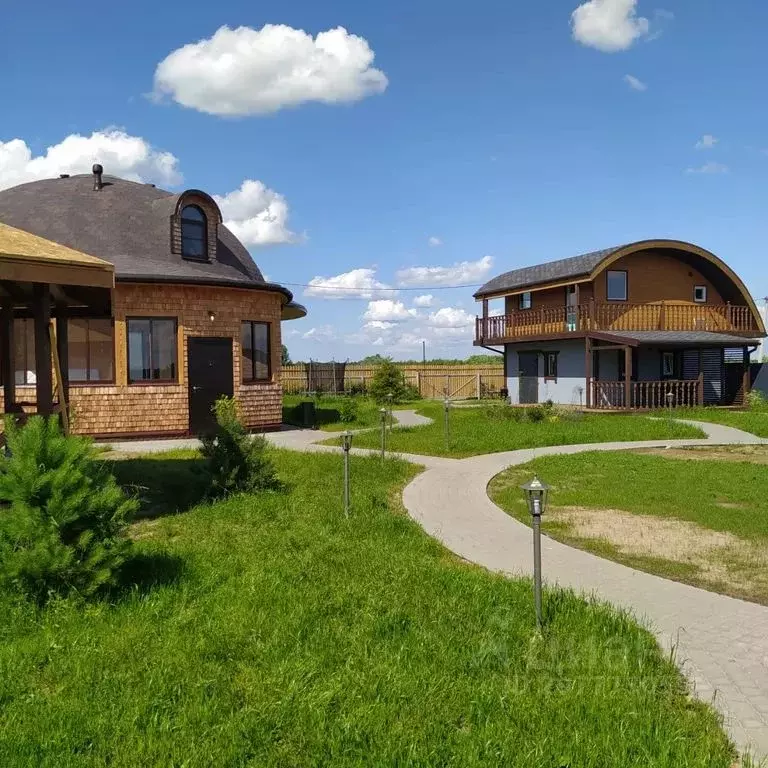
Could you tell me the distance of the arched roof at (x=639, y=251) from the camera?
87.2 ft

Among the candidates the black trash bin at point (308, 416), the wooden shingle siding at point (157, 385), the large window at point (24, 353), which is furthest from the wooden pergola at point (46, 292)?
the black trash bin at point (308, 416)

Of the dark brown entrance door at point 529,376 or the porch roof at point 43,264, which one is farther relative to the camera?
the dark brown entrance door at point 529,376

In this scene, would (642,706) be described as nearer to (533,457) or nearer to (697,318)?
(533,457)

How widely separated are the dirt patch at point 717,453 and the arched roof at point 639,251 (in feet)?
37.5

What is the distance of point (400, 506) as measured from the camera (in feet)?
31.2

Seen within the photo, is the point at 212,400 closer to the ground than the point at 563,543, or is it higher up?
higher up

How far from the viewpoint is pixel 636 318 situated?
88.9ft

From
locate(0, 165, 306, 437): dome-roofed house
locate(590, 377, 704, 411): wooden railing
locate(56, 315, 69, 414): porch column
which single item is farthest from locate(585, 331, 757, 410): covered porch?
locate(56, 315, 69, 414): porch column

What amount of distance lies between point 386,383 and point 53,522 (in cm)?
2739

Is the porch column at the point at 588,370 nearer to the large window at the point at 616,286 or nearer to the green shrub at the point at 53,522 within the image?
the large window at the point at 616,286

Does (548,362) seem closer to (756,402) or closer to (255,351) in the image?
(756,402)

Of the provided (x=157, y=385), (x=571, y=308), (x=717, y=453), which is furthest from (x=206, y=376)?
(x=571, y=308)

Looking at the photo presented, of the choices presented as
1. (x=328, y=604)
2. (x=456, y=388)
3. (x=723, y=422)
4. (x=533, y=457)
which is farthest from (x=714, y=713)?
(x=456, y=388)

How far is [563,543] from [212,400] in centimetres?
1193
